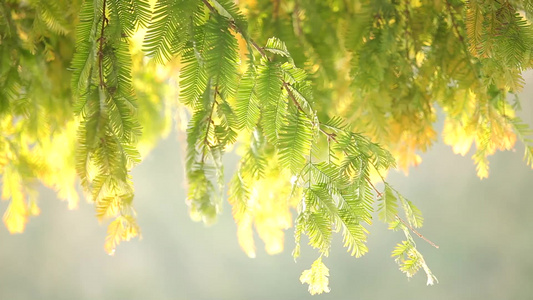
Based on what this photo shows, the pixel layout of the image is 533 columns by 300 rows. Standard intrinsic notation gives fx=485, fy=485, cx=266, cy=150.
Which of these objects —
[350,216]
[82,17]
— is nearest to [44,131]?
[82,17]

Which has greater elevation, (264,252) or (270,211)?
(264,252)

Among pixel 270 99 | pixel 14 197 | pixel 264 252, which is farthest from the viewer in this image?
pixel 264 252

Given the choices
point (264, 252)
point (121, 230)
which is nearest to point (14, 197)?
point (121, 230)

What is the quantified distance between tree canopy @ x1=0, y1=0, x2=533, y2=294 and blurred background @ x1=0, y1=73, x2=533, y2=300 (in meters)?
2.77

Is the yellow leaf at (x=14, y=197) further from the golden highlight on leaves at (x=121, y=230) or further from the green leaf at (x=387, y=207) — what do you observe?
the green leaf at (x=387, y=207)

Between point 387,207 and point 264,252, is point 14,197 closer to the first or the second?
point 387,207

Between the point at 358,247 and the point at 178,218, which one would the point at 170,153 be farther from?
the point at 358,247

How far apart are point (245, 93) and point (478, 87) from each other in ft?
1.37

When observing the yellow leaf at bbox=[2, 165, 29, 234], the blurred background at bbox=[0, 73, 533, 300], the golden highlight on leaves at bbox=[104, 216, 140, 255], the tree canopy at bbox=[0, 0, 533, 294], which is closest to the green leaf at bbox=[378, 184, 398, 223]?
the tree canopy at bbox=[0, 0, 533, 294]

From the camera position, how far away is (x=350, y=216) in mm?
538

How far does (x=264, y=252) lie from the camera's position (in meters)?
3.99

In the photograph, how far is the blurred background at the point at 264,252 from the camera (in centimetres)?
363

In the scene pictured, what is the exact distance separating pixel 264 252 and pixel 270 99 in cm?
356

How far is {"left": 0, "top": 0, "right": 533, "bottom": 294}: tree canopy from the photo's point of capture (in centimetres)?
56
